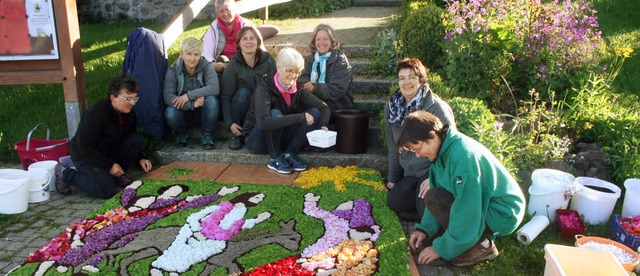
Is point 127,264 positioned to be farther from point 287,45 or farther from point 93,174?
point 287,45

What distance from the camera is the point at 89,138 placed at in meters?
4.29

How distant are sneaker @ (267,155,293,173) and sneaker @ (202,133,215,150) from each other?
70 cm

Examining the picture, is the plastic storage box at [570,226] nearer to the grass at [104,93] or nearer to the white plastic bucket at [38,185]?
the grass at [104,93]

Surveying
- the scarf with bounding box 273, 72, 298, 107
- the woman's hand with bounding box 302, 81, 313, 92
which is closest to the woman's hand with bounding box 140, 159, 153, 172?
the scarf with bounding box 273, 72, 298, 107

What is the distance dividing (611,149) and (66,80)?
4.85m

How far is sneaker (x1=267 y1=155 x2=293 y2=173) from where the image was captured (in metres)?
4.81

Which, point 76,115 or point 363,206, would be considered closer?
point 363,206

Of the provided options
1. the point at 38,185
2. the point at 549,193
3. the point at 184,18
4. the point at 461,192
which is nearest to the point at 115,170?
the point at 38,185

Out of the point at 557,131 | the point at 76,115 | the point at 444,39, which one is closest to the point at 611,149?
the point at 557,131

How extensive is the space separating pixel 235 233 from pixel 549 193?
2.25 meters

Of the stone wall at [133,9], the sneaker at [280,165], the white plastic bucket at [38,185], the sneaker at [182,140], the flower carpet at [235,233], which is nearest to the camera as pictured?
the flower carpet at [235,233]

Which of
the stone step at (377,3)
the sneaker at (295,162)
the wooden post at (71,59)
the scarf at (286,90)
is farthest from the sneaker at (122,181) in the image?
the stone step at (377,3)

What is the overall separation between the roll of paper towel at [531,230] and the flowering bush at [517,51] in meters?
1.82

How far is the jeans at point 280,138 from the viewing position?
4836 mm
